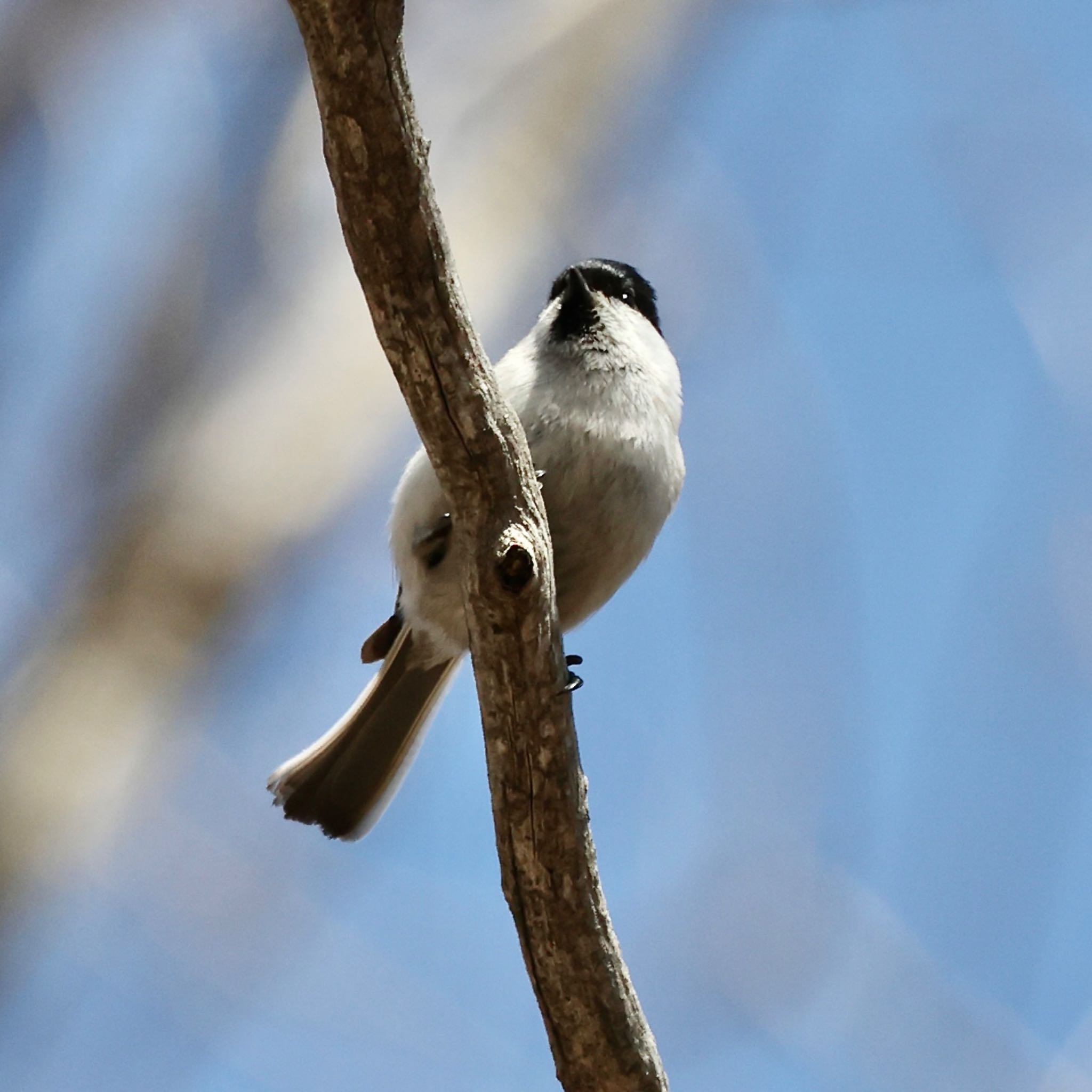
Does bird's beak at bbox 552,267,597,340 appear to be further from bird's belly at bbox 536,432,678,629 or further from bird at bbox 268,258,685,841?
bird's belly at bbox 536,432,678,629

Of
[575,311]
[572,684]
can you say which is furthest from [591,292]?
[572,684]

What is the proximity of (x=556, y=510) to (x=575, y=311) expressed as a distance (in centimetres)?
53

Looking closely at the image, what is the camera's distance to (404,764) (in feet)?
11.0

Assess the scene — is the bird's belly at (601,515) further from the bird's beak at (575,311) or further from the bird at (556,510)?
the bird's beak at (575,311)

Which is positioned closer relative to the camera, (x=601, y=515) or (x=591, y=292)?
(x=601, y=515)

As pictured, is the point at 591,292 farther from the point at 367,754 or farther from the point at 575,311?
the point at 367,754

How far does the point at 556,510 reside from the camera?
2760 mm

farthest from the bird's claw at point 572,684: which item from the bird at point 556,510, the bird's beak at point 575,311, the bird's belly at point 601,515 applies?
the bird's beak at point 575,311

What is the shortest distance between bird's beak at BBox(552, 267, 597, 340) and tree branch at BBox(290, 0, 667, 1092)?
850 mm

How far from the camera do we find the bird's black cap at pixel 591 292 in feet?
9.89

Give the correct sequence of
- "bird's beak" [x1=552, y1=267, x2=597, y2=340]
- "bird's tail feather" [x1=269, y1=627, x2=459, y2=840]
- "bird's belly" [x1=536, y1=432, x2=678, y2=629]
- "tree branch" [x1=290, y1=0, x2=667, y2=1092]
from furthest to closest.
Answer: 1. "bird's tail feather" [x1=269, y1=627, x2=459, y2=840]
2. "bird's beak" [x1=552, y1=267, x2=597, y2=340]
3. "bird's belly" [x1=536, y1=432, x2=678, y2=629]
4. "tree branch" [x1=290, y1=0, x2=667, y2=1092]

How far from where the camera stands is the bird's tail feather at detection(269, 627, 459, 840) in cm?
325

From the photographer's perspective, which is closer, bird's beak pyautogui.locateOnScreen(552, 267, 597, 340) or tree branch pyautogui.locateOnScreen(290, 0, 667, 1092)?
tree branch pyautogui.locateOnScreen(290, 0, 667, 1092)

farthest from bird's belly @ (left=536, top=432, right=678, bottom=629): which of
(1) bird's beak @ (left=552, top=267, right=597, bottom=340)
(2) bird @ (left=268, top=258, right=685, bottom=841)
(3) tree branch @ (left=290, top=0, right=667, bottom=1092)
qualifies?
(3) tree branch @ (left=290, top=0, right=667, bottom=1092)
